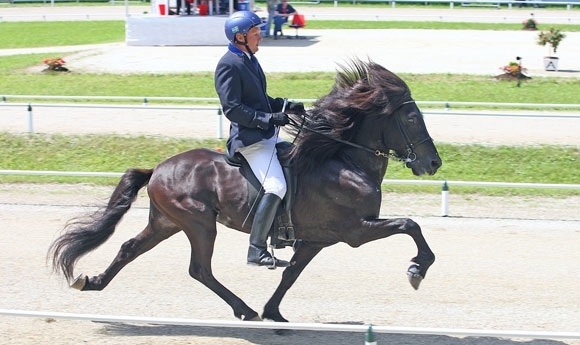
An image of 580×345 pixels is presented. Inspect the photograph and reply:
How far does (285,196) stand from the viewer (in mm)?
7512

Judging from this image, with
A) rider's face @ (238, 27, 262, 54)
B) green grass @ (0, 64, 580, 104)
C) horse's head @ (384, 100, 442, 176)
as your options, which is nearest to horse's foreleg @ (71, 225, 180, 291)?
rider's face @ (238, 27, 262, 54)

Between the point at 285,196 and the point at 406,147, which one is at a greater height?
the point at 406,147

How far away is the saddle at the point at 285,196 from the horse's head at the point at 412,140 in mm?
861

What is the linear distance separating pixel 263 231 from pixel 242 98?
108cm

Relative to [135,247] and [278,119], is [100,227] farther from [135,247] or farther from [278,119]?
[278,119]

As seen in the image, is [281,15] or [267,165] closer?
[267,165]

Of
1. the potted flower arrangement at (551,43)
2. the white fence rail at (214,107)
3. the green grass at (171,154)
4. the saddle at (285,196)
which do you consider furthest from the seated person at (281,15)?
the saddle at (285,196)

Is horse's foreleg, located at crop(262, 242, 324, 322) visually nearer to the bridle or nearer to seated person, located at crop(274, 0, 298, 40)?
the bridle

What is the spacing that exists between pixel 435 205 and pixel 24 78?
13.9 meters

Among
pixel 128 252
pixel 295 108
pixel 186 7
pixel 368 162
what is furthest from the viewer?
pixel 186 7

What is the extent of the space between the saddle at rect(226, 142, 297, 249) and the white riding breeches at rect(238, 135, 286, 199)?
0.07m

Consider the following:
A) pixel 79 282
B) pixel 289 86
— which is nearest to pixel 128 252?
pixel 79 282

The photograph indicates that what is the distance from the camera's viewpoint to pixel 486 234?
36.2 feet

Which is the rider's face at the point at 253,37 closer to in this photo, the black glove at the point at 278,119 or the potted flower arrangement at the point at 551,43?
the black glove at the point at 278,119
